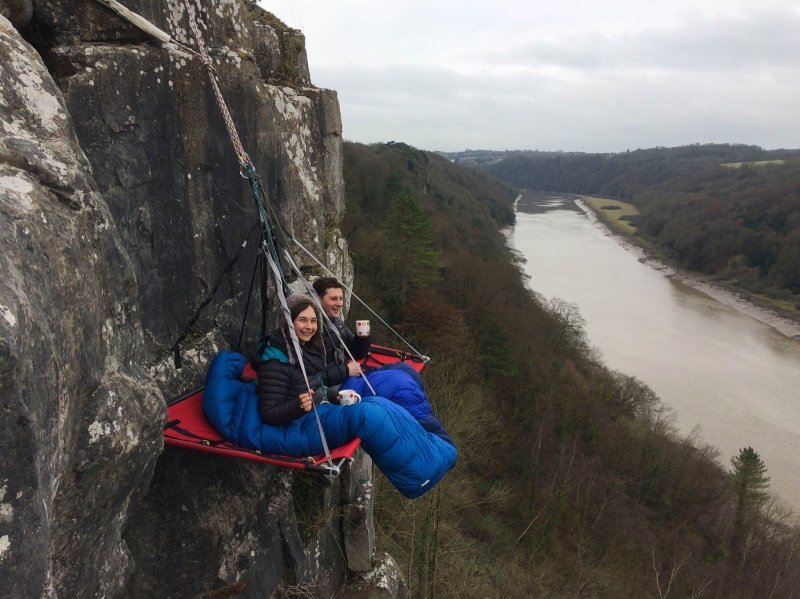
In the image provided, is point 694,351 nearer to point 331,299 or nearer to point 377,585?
point 377,585

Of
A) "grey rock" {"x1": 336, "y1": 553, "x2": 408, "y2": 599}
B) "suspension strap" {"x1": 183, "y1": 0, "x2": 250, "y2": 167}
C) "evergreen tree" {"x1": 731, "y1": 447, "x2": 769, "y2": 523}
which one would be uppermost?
"suspension strap" {"x1": 183, "y1": 0, "x2": 250, "y2": 167}

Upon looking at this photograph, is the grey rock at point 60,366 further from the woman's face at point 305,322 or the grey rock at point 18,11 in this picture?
the woman's face at point 305,322

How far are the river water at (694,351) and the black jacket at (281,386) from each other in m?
23.9

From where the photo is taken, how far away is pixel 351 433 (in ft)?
12.0

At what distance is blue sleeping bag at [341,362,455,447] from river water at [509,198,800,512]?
909 inches

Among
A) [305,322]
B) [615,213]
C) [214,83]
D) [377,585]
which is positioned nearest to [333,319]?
[305,322]

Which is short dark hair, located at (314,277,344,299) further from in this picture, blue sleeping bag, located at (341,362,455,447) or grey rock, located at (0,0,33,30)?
grey rock, located at (0,0,33,30)

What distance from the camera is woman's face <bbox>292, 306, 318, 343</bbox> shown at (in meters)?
3.88

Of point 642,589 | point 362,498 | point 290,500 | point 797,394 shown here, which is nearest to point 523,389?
point 642,589

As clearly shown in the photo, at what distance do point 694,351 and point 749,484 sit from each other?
13.5 m

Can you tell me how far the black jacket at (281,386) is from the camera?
369 centimetres

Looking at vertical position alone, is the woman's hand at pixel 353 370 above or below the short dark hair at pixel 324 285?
below

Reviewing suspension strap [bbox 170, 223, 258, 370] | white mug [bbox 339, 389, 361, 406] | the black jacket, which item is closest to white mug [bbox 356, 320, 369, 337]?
the black jacket

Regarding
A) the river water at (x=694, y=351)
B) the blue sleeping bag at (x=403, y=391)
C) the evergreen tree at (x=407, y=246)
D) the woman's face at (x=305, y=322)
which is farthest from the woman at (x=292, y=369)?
the river water at (x=694, y=351)
